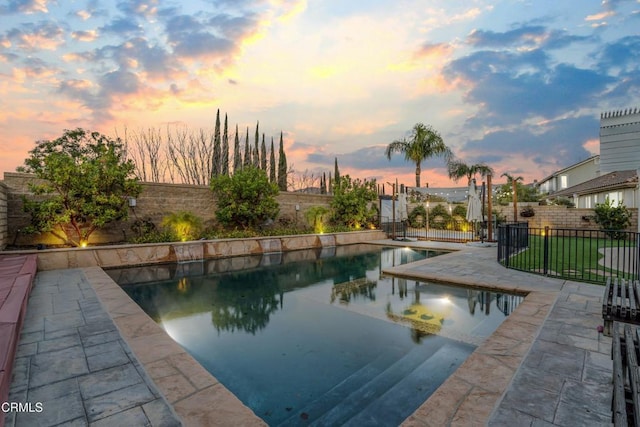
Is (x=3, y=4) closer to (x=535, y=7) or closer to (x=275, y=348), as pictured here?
(x=275, y=348)

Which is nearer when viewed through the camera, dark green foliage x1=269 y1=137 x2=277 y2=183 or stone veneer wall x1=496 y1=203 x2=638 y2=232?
stone veneer wall x1=496 y1=203 x2=638 y2=232

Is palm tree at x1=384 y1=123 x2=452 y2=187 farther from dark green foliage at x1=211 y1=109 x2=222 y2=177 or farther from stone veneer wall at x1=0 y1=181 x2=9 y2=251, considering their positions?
stone veneer wall at x1=0 y1=181 x2=9 y2=251

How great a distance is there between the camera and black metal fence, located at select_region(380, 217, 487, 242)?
15172 millimetres

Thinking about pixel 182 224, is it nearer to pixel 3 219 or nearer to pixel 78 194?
pixel 78 194

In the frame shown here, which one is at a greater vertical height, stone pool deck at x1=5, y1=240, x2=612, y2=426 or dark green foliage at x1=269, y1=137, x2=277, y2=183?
dark green foliage at x1=269, y1=137, x2=277, y2=183

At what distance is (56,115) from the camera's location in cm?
1151

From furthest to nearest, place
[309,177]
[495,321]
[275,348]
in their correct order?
[309,177] → [495,321] → [275,348]

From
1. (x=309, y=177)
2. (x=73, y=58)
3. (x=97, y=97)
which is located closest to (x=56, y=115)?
(x=97, y=97)

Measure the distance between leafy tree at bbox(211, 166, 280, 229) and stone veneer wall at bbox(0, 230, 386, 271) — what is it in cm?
177

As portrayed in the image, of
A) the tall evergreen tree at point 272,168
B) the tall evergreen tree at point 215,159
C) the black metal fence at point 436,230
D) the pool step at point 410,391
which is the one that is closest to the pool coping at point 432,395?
the pool step at point 410,391

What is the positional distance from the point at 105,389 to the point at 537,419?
3.12 m

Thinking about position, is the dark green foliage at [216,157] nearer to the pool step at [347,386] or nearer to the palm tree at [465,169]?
the pool step at [347,386]

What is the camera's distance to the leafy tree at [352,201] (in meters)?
16.3

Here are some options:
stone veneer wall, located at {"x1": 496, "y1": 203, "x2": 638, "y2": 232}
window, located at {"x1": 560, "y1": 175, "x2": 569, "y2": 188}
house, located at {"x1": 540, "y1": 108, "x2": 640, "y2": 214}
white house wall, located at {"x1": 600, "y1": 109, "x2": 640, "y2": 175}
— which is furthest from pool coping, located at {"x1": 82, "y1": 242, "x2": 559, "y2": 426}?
window, located at {"x1": 560, "y1": 175, "x2": 569, "y2": 188}
